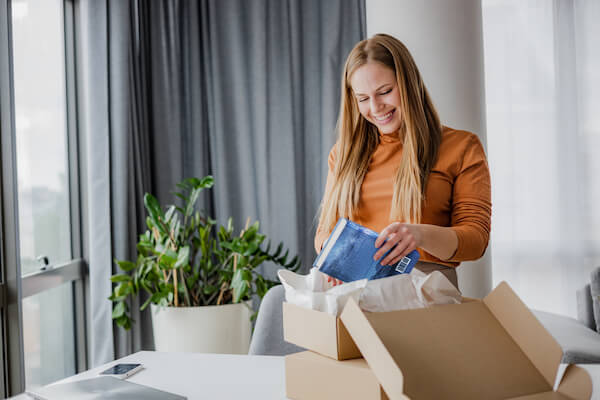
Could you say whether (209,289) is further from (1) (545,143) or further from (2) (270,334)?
(1) (545,143)

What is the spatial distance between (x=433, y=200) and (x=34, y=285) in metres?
1.64

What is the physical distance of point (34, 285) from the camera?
2.07 meters

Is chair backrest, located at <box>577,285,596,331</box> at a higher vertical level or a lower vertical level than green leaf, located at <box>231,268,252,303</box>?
lower

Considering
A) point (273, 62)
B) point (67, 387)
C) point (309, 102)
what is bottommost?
point (67, 387)

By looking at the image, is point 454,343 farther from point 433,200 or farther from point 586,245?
point 586,245

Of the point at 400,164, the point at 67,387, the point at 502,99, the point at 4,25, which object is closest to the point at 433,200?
the point at 400,164

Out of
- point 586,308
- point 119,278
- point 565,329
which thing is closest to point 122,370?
point 119,278

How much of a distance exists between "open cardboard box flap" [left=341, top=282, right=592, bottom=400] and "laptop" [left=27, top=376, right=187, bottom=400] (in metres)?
0.43

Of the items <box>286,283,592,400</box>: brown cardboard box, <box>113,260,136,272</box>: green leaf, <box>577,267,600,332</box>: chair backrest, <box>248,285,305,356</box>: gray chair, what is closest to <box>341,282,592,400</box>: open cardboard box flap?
<box>286,283,592,400</box>: brown cardboard box

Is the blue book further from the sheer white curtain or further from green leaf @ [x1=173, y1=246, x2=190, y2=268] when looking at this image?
the sheer white curtain

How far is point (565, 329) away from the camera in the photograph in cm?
250

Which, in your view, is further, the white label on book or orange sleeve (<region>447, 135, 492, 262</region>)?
orange sleeve (<region>447, 135, 492, 262</region>)

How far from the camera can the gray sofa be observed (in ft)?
4.48

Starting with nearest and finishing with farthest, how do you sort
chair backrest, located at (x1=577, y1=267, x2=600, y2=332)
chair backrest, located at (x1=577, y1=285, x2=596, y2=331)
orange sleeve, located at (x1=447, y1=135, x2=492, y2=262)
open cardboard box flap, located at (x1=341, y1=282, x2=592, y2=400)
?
open cardboard box flap, located at (x1=341, y1=282, x2=592, y2=400) < orange sleeve, located at (x1=447, y1=135, x2=492, y2=262) < chair backrest, located at (x1=577, y1=267, x2=600, y2=332) < chair backrest, located at (x1=577, y1=285, x2=596, y2=331)
